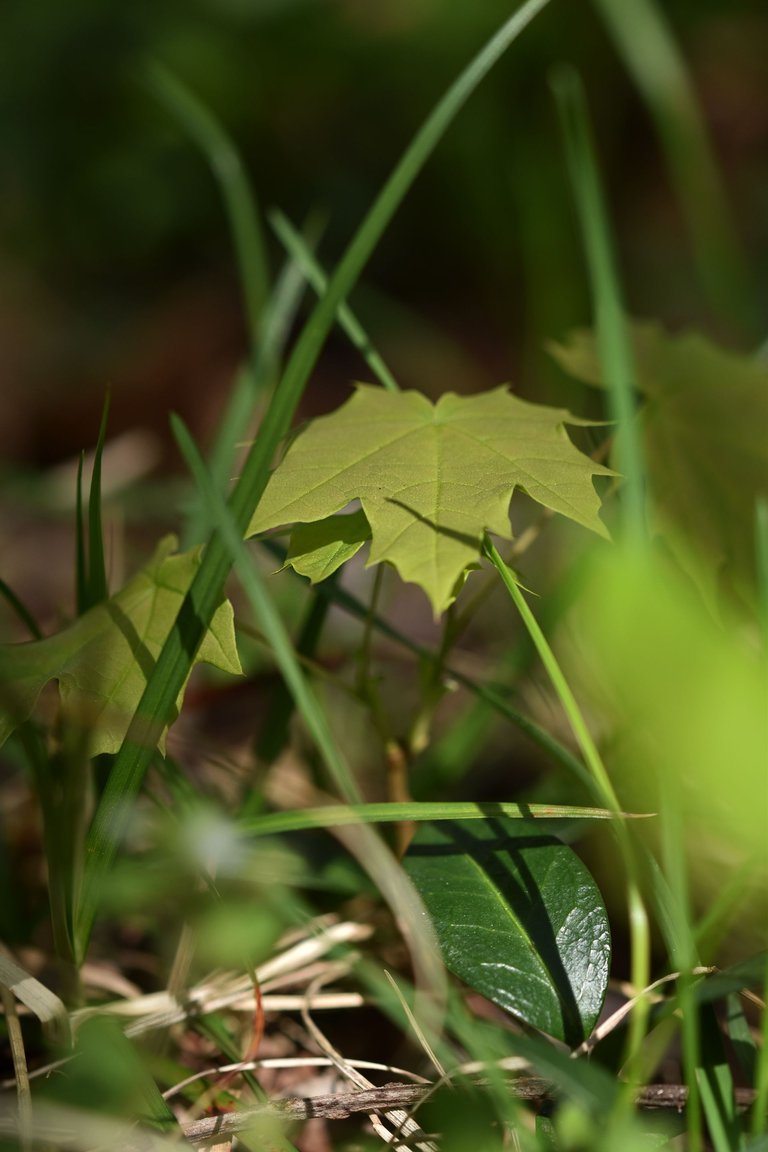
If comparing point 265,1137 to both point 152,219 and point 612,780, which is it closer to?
point 612,780

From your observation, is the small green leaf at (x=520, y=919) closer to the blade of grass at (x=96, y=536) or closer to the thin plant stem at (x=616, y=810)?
the thin plant stem at (x=616, y=810)

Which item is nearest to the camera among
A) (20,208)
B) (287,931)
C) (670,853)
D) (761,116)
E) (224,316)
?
(670,853)

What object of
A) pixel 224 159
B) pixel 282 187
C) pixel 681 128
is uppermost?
pixel 282 187

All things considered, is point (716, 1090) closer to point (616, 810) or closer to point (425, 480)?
point (616, 810)

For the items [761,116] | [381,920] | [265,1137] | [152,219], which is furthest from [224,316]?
[265,1137]

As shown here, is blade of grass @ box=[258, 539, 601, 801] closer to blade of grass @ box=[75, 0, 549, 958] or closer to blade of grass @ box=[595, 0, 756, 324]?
blade of grass @ box=[75, 0, 549, 958]

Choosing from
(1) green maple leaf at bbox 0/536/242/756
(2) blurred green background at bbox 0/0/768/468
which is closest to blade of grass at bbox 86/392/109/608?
(1) green maple leaf at bbox 0/536/242/756

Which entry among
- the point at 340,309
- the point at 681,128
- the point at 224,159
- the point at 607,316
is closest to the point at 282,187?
the point at 681,128

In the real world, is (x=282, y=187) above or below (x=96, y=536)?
above
